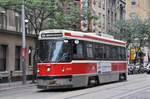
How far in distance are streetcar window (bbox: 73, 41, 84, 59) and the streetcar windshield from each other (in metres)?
0.45

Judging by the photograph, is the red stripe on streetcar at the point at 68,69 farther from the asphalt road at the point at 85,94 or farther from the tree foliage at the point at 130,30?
the tree foliage at the point at 130,30

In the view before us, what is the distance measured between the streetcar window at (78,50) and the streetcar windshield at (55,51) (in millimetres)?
455

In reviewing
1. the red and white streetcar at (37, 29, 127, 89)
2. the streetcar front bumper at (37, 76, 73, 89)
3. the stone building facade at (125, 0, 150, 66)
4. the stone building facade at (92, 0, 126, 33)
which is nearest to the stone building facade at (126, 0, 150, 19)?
the stone building facade at (125, 0, 150, 66)

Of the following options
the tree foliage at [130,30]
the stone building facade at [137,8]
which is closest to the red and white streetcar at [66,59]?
the tree foliage at [130,30]

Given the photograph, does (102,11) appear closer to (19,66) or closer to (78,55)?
(19,66)

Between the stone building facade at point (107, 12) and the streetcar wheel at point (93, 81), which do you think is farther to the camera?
the stone building facade at point (107, 12)

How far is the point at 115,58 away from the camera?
25516mm

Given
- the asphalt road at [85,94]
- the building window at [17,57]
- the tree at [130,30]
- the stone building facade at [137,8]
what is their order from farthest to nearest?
the stone building facade at [137,8]
the tree at [130,30]
the building window at [17,57]
the asphalt road at [85,94]

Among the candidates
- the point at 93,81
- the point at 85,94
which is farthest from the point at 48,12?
the point at 85,94

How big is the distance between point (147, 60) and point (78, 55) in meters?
67.6

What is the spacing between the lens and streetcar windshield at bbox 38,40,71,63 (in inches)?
725

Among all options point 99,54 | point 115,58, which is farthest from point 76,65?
point 115,58

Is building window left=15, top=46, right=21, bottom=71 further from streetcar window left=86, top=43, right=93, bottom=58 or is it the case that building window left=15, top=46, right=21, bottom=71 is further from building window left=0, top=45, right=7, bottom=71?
streetcar window left=86, top=43, right=93, bottom=58

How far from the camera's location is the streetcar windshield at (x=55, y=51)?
18422mm
